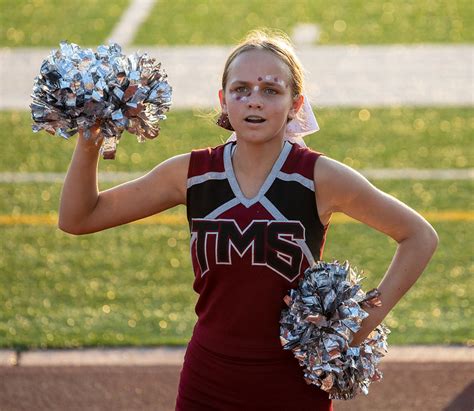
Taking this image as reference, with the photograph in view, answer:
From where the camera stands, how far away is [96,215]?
3416 mm

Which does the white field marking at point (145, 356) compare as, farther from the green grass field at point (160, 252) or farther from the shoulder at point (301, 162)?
the shoulder at point (301, 162)

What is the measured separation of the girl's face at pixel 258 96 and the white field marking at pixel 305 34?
8.32 m

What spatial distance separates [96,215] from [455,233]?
4.43 metres

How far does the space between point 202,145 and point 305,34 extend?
323 centimetres

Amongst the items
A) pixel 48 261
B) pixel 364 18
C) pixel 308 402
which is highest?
pixel 364 18

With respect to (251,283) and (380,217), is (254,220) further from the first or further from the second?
(380,217)

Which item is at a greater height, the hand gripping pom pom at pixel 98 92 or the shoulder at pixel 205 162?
the hand gripping pom pom at pixel 98 92

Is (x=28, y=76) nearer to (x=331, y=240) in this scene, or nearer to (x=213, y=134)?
(x=213, y=134)

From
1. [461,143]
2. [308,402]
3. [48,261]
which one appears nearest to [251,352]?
[308,402]

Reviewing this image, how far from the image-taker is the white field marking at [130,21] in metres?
12.0

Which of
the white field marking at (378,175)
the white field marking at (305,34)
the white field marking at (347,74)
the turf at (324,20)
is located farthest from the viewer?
the turf at (324,20)

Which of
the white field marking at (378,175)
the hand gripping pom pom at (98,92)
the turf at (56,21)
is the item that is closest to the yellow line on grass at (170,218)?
the white field marking at (378,175)

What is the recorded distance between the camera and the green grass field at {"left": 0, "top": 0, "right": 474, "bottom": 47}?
1191cm

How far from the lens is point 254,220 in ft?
10.6
